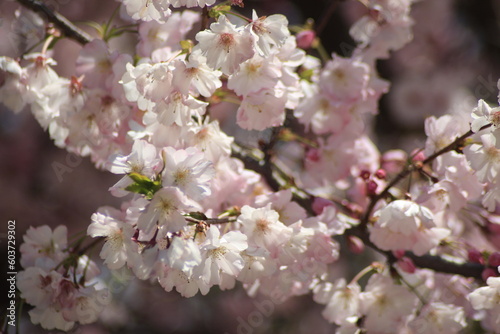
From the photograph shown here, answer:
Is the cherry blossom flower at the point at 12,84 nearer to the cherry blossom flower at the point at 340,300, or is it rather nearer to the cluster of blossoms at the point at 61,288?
the cluster of blossoms at the point at 61,288

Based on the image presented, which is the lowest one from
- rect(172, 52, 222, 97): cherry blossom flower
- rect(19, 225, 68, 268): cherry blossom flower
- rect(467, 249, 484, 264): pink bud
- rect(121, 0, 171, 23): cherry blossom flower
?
rect(19, 225, 68, 268): cherry blossom flower

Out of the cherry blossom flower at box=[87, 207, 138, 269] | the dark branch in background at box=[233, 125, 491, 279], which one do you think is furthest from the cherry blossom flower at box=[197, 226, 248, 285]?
the dark branch in background at box=[233, 125, 491, 279]

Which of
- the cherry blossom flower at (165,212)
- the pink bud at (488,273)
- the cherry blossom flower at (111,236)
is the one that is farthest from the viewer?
the pink bud at (488,273)

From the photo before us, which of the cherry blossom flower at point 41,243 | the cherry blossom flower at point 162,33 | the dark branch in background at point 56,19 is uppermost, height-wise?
the cherry blossom flower at point 162,33

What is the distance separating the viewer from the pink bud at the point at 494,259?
1206 millimetres

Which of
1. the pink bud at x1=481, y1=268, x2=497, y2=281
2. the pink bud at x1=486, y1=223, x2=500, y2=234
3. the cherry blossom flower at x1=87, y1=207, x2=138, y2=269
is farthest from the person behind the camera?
the pink bud at x1=486, y1=223, x2=500, y2=234

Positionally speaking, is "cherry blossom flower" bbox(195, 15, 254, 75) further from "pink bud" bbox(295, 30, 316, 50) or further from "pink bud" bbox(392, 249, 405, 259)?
"pink bud" bbox(392, 249, 405, 259)

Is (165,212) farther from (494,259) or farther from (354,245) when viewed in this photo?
(494,259)

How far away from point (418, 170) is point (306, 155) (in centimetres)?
45

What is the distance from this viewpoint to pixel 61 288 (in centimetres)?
112

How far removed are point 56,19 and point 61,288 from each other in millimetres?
618

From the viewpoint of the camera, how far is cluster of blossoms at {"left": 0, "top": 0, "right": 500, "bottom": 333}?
0.96 m

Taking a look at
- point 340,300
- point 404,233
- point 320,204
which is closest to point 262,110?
point 320,204

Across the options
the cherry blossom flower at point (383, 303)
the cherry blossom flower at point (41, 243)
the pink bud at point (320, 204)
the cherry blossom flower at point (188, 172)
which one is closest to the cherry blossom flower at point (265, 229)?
the cherry blossom flower at point (188, 172)
